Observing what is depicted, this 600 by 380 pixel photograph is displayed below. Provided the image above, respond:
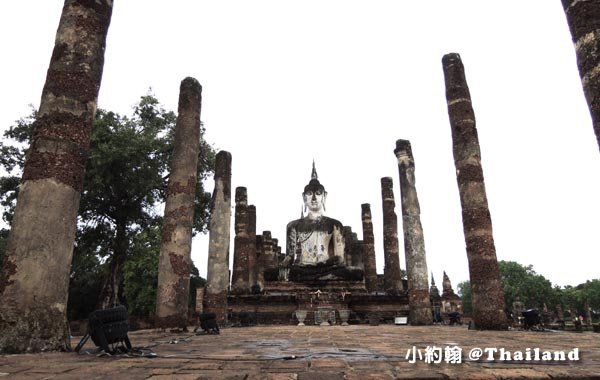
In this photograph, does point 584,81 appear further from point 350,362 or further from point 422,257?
point 422,257

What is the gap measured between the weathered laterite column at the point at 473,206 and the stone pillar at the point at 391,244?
7711 millimetres

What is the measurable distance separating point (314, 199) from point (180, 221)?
16.0 meters

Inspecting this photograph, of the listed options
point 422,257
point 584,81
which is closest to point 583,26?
point 584,81

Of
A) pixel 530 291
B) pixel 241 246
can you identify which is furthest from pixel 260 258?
pixel 530 291

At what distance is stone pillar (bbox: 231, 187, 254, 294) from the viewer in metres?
18.9

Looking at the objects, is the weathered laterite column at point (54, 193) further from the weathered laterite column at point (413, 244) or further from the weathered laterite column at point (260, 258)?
the weathered laterite column at point (260, 258)

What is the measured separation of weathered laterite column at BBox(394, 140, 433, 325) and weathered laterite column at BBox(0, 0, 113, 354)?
1170cm

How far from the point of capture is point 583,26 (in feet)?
21.2

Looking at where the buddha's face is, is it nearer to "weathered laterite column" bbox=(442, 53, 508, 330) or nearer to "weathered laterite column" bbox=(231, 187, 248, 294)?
"weathered laterite column" bbox=(231, 187, 248, 294)

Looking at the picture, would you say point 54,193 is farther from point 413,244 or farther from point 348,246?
point 348,246

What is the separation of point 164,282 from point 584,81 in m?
8.87

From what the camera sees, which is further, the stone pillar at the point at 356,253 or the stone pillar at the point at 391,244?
the stone pillar at the point at 356,253

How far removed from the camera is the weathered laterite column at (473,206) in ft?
34.3

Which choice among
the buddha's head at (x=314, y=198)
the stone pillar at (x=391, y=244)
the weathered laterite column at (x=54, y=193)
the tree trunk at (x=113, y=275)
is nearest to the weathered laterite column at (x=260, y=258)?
the buddha's head at (x=314, y=198)
